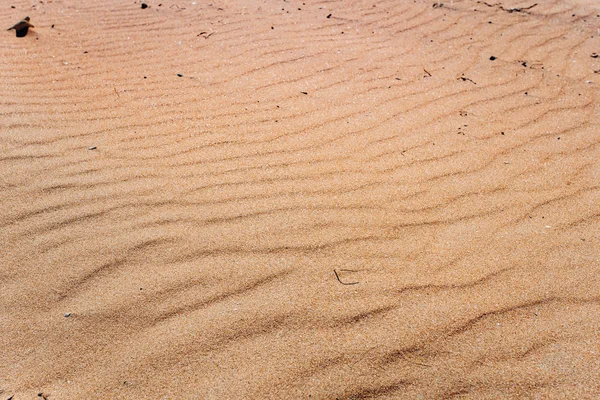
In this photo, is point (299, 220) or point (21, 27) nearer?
point (299, 220)

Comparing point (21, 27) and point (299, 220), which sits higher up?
point (21, 27)

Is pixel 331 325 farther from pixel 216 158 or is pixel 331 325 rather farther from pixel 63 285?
pixel 216 158

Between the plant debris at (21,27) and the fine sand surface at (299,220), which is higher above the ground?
the plant debris at (21,27)

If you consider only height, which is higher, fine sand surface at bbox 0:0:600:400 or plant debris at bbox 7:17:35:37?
plant debris at bbox 7:17:35:37

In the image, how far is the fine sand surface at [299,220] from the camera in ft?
5.41

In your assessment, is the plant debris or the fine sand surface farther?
the plant debris

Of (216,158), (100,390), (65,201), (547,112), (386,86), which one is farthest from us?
(386,86)

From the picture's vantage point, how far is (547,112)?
3.28 m

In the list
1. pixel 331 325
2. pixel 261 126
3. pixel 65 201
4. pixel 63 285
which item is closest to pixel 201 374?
pixel 331 325

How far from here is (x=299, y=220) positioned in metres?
2.30

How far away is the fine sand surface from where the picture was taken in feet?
5.41

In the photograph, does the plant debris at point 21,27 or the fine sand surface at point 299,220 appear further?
the plant debris at point 21,27

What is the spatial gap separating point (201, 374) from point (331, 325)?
0.48 metres

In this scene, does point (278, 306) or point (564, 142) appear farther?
point (564, 142)
